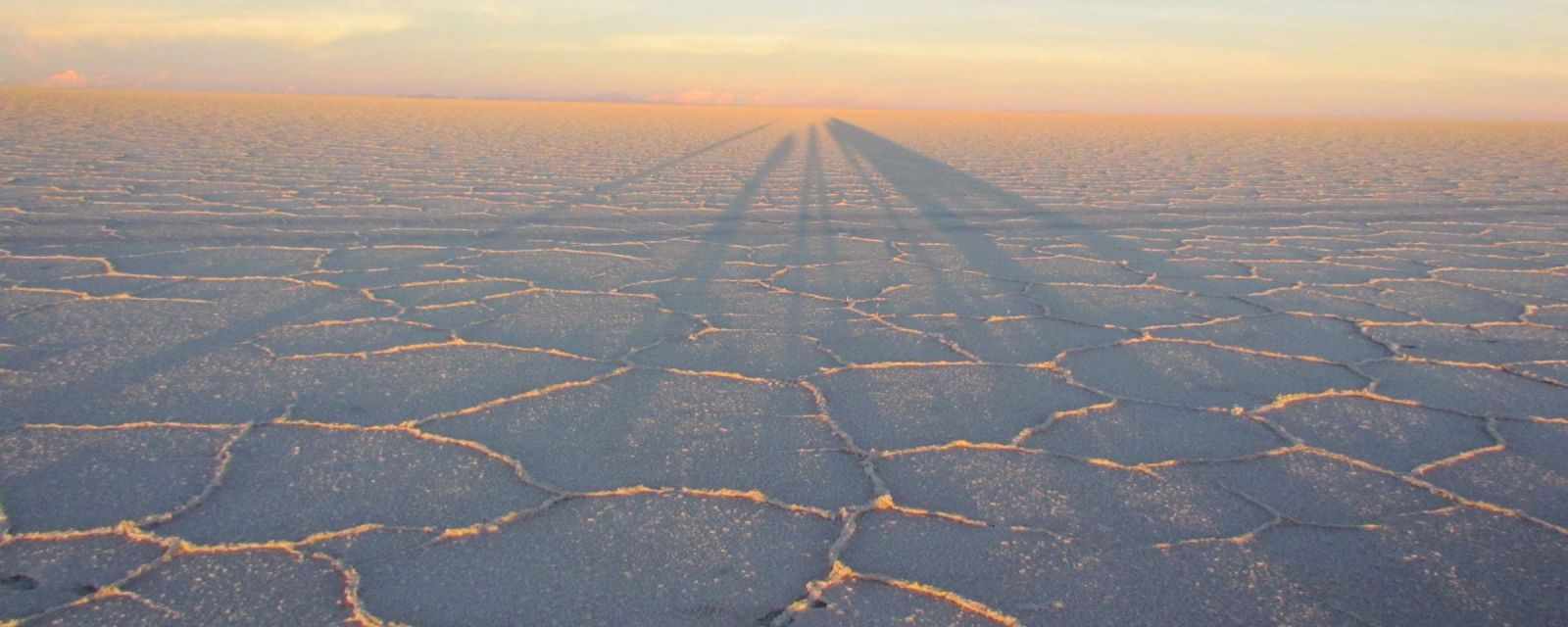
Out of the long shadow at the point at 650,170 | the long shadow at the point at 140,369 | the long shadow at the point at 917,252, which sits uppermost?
the long shadow at the point at 140,369

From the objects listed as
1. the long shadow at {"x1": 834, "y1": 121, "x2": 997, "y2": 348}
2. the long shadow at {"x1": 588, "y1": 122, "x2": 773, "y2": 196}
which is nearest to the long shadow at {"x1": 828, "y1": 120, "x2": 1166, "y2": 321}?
the long shadow at {"x1": 834, "y1": 121, "x2": 997, "y2": 348}

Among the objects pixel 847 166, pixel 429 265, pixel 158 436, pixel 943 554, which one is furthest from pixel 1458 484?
pixel 847 166

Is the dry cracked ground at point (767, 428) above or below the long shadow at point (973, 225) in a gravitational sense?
above

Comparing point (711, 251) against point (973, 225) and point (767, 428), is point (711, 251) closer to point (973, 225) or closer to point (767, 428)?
point (973, 225)

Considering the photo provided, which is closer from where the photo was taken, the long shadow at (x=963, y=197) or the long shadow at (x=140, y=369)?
the long shadow at (x=140, y=369)

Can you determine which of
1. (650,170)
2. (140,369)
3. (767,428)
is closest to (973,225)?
(767,428)

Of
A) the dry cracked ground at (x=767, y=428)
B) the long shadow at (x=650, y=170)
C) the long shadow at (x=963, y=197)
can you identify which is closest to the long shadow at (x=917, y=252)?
the dry cracked ground at (x=767, y=428)

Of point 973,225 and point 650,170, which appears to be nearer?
point 973,225

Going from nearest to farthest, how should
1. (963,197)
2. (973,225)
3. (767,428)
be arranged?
(767,428)
(973,225)
(963,197)

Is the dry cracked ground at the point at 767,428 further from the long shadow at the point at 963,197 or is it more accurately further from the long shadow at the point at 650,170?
the long shadow at the point at 650,170
